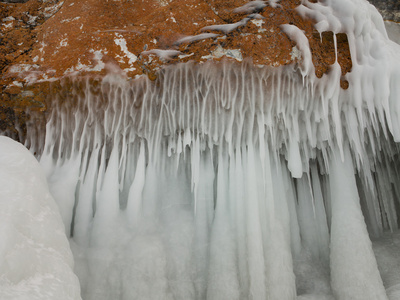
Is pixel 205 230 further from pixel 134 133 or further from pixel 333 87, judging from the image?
pixel 333 87

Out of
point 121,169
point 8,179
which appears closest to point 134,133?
point 121,169

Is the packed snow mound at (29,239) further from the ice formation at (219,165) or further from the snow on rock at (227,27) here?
the snow on rock at (227,27)

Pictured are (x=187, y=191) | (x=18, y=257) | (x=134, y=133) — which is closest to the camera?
(x=18, y=257)

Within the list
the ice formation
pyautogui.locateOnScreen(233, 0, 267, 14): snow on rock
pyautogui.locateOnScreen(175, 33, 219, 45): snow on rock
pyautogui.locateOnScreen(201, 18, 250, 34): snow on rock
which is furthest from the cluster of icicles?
pyautogui.locateOnScreen(233, 0, 267, 14): snow on rock

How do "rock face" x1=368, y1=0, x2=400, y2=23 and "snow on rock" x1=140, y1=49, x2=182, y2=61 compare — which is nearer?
"snow on rock" x1=140, y1=49, x2=182, y2=61

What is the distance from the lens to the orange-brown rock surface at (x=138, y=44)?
3.28m

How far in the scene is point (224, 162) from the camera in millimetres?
3748

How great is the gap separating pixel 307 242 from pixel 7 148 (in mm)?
3158

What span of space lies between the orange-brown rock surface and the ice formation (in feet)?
0.39

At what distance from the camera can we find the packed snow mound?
1.81 metres

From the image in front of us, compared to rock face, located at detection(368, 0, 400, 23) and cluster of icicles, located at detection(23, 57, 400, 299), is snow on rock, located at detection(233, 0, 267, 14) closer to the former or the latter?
cluster of icicles, located at detection(23, 57, 400, 299)

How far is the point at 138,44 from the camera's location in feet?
11.2

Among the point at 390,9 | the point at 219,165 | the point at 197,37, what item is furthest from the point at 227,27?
the point at 390,9

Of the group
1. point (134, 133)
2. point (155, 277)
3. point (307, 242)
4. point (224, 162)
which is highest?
point (134, 133)
